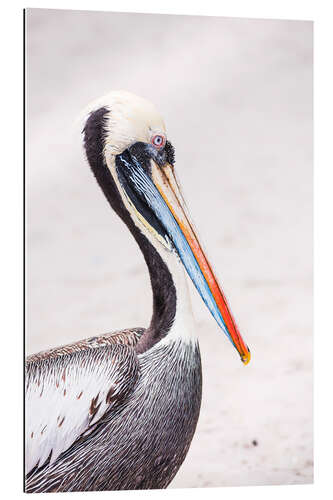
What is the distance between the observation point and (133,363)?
132 inches

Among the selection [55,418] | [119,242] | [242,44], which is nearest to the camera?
[55,418]

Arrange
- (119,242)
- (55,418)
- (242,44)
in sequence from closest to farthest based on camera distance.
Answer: (55,418)
(119,242)
(242,44)

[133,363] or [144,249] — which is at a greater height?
[144,249]

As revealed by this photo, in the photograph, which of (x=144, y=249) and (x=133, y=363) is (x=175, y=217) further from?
(x=133, y=363)

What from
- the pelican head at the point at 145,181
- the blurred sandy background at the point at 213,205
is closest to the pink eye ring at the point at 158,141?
the pelican head at the point at 145,181

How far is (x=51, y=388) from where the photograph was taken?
11.0ft

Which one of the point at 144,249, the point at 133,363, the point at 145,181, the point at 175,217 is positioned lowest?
the point at 133,363

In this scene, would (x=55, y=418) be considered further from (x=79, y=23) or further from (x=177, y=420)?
(x=79, y=23)

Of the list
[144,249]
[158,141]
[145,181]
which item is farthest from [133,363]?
[158,141]

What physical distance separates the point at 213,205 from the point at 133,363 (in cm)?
77

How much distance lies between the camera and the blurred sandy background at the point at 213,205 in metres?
3.55

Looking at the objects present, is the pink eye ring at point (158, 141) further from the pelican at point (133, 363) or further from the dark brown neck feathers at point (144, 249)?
the dark brown neck feathers at point (144, 249)
